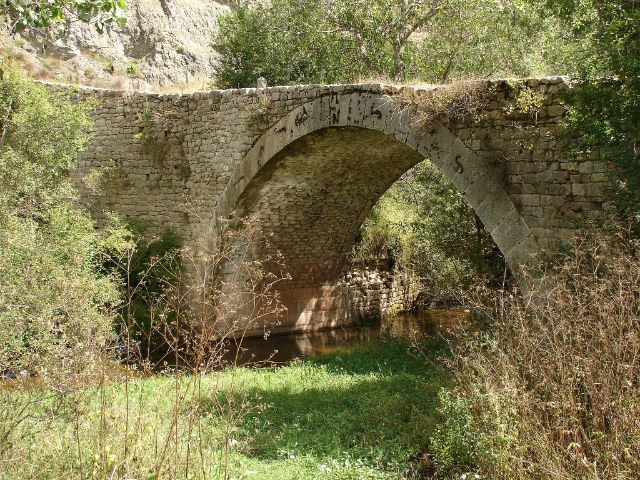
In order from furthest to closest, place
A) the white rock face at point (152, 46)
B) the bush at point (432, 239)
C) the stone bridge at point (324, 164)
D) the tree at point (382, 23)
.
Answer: the white rock face at point (152, 46), the tree at point (382, 23), the bush at point (432, 239), the stone bridge at point (324, 164)

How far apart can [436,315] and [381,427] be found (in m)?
8.19

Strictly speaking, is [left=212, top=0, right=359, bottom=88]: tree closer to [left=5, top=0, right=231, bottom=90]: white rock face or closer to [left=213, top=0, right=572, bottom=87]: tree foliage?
[left=213, top=0, right=572, bottom=87]: tree foliage

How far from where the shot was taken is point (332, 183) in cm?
1125

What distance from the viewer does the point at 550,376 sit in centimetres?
418

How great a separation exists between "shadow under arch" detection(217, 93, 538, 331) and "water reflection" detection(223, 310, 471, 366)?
0.44 meters

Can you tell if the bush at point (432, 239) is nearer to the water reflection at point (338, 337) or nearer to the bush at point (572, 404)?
the water reflection at point (338, 337)

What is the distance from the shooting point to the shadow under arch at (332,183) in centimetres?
676

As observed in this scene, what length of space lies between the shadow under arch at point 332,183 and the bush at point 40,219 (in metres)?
2.51

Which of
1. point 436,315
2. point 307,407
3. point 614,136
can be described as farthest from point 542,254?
point 436,315

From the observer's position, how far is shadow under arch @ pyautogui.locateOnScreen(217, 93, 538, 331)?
22.2 ft

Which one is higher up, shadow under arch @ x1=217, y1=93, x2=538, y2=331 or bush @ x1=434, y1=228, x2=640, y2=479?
shadow under arch @ x1=217, y1=93, x2=538, y2=331

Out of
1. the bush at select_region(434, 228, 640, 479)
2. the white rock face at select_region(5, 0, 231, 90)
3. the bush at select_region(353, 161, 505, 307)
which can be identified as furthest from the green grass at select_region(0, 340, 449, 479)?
the white rock face at select_region(5, 0, 231, 90)

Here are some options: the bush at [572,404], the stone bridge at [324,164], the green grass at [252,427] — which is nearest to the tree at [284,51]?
the stone bridge at [324,164]

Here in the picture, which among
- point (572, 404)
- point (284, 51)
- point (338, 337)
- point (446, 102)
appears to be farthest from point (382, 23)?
point (572, 404)
